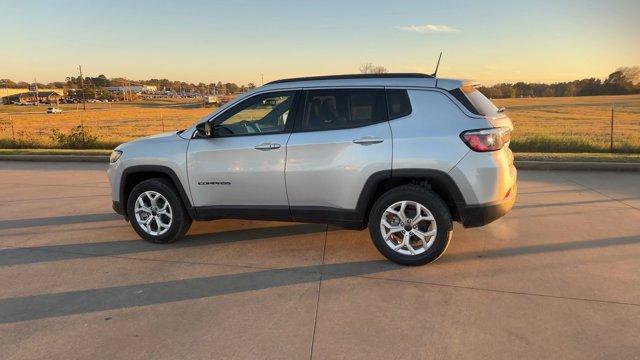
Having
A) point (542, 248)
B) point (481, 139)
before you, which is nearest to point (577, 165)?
point (542, 248)

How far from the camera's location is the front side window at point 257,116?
498 centimetres

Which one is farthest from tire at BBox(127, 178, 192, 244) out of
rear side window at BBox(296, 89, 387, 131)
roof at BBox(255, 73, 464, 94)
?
rear side window at BBox(296, 89, 387, 131)

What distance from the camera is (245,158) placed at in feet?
16.3

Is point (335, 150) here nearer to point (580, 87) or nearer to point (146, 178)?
point (146, 178)

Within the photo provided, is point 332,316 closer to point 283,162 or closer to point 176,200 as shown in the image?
point 283,162

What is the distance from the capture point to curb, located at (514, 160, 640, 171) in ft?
29.9

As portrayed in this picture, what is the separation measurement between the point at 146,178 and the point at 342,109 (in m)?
2.49

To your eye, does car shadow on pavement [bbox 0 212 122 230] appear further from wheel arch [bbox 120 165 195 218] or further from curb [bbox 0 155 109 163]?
curb [bbox 0 155 109 163]

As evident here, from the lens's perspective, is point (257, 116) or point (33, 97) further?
point (33, 97)

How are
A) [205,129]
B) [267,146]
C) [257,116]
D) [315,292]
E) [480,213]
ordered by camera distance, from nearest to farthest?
1. [315,292]
2. [480,213]
3. [267,146]
4. [205,129]
5. [257,116]

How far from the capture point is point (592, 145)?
12.3 m

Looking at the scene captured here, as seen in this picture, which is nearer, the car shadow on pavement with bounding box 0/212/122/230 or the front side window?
the front side window

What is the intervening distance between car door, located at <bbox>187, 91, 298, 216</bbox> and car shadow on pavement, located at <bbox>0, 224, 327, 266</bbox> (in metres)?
0.54

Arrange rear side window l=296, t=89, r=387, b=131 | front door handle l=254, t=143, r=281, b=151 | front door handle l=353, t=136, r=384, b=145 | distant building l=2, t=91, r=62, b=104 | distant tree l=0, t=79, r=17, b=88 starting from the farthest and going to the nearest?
distant tree l=0, t=79, r=17, b=88
distant building l=2, t=91, r=62, b=104
front door handle l=254, t=143, r=281, b=151
rear side window l=296, t=89, r=387, b=131
front door handle l=353, t=136, r=384, b=145
